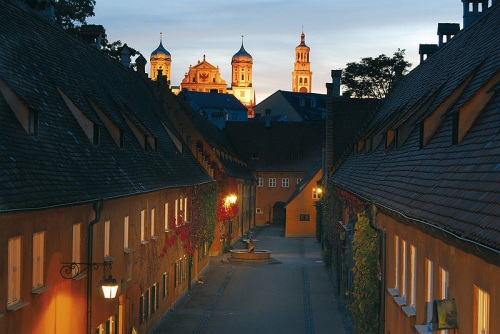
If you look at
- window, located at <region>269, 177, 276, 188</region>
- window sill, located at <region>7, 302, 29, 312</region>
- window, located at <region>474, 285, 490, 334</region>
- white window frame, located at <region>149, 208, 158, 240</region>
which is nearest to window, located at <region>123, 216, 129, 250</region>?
white window frame, located at <region>149, 208, 158, 240</region>

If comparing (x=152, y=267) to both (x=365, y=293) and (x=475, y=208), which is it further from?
(x=475, y=208)

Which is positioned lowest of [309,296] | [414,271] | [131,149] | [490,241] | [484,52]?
[309,296]

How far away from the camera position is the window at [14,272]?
1327 centimetres

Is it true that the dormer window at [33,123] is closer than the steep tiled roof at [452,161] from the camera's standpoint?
No

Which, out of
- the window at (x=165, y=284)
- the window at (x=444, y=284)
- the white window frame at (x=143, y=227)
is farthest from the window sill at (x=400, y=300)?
the window at (x=165, y=284)

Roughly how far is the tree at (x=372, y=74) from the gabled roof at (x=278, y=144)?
21.7 feet

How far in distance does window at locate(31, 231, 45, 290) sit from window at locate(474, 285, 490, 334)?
314 inches

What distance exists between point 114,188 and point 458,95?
8641 mm

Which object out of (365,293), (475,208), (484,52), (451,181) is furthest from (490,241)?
(365,293)

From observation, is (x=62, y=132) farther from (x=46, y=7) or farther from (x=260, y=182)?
(x=260, y=182)

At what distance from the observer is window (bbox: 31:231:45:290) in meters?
14.8

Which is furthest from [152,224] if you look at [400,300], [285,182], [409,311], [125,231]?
[285,182]

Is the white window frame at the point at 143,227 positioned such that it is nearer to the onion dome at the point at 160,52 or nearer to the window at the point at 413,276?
the window at the point at 413,276

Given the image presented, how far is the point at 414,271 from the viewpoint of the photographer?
49.5 ft
